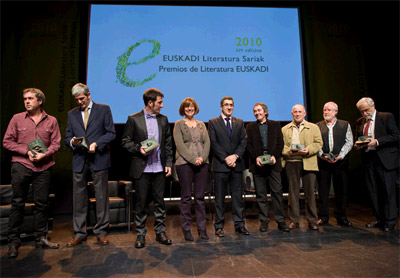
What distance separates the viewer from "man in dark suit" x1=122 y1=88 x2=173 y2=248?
2832 mm

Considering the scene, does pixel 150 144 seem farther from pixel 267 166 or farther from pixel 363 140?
pixel 363 140

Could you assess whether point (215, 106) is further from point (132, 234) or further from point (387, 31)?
point (387, 31)

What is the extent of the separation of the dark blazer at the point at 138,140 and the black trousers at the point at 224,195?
0.63 metres

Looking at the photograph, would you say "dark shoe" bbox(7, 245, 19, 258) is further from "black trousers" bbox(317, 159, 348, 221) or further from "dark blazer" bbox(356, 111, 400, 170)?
"dark blazer" bbox(356, 111, 400, 170)

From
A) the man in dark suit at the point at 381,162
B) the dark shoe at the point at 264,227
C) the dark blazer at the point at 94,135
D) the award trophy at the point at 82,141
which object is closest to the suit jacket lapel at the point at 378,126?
the man in dark suit at the point at 381,162

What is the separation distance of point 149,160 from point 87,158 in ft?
2.12

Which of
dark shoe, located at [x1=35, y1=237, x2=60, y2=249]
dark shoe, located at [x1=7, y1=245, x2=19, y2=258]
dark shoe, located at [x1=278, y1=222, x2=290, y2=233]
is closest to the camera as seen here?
dark shoe, located at [x1=7, y1=245, x2=19, y2=258]

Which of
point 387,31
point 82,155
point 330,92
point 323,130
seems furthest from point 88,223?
point 387,31

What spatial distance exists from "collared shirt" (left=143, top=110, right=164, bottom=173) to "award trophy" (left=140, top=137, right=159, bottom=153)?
0.67 ft

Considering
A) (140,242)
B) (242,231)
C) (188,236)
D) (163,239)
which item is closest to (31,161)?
(140,242)

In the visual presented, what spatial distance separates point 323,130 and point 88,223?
3.17 m

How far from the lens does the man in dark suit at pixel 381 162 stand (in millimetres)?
3357

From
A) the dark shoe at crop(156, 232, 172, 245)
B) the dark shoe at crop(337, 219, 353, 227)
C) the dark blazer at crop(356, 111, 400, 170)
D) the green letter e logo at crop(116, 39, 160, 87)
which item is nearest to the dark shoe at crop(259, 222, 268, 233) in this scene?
the dark shoe at crop(337, 219, 353, 227)

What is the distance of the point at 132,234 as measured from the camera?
3.36 m
